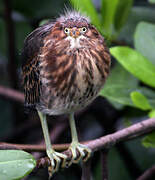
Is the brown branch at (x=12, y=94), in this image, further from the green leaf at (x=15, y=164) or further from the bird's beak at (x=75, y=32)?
the green leaf at (x=15, y=164)

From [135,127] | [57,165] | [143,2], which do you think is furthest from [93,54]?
[143,2]

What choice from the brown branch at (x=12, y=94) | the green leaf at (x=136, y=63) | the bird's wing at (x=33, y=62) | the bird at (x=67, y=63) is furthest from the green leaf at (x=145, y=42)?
Answer: the brown branch at (x=12, y=94)

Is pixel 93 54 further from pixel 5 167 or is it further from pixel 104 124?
pixel 104 124

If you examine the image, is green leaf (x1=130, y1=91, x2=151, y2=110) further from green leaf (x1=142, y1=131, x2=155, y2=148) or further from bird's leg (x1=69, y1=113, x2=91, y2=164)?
bird's leg (x1=69, y1=113, x2=91, y2=164)

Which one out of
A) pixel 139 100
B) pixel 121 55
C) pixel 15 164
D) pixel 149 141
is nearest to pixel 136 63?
pixel 121 55

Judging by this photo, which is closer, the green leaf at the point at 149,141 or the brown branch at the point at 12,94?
the green leaf at the point at 149,141

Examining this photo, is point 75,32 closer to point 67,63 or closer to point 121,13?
point 67,63
